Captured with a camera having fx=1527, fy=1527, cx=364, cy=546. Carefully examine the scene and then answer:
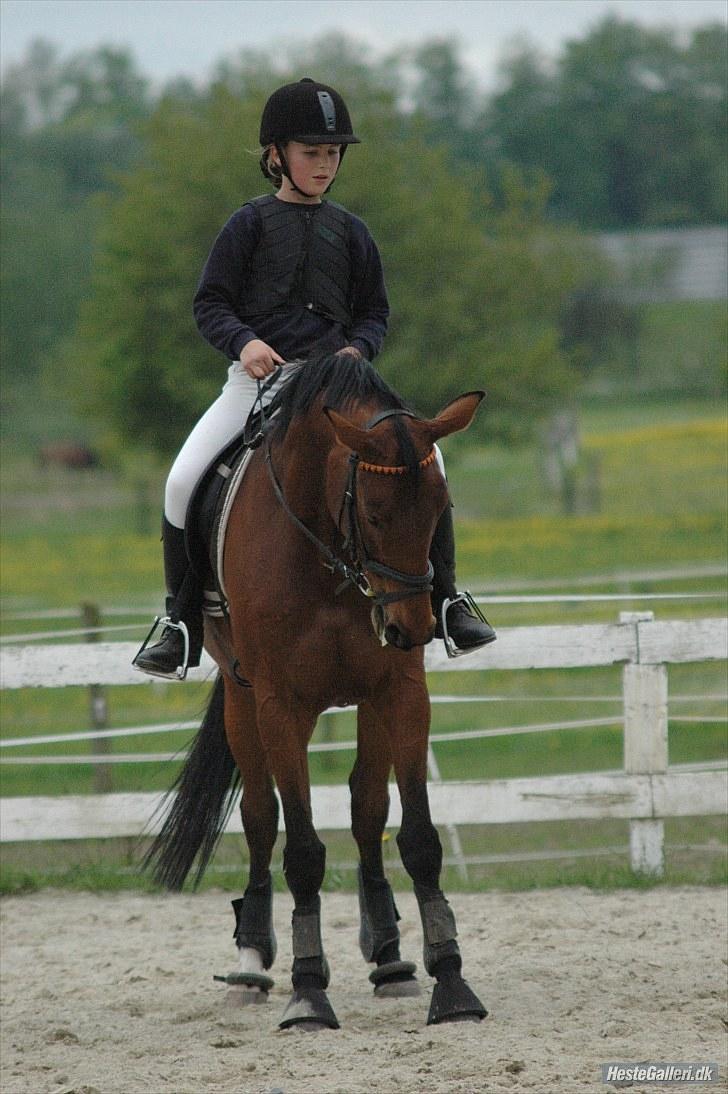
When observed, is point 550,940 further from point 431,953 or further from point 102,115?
point 102,115

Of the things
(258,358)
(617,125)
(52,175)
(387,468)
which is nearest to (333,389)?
(258,358)

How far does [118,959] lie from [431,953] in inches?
62.0

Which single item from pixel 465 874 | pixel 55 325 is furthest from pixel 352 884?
pixel 55 325

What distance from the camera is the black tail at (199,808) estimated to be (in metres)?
5.82

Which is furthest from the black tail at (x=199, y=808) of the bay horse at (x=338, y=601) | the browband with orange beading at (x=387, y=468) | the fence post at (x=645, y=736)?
the fence post at (x=645, y=736)

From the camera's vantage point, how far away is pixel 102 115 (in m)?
100

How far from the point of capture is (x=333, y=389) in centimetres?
461

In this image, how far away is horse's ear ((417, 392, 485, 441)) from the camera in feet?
14.0

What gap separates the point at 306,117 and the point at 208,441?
3.74ft

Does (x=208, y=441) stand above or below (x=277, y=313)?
below

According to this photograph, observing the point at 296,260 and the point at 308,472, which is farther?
the point at 296,260

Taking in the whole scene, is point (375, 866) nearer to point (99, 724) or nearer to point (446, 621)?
point (446, 621)

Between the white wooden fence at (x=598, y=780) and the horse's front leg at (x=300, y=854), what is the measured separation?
2.04 meters

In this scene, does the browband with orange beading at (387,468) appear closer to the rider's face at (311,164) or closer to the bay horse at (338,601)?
the bay horse at (338,601)
